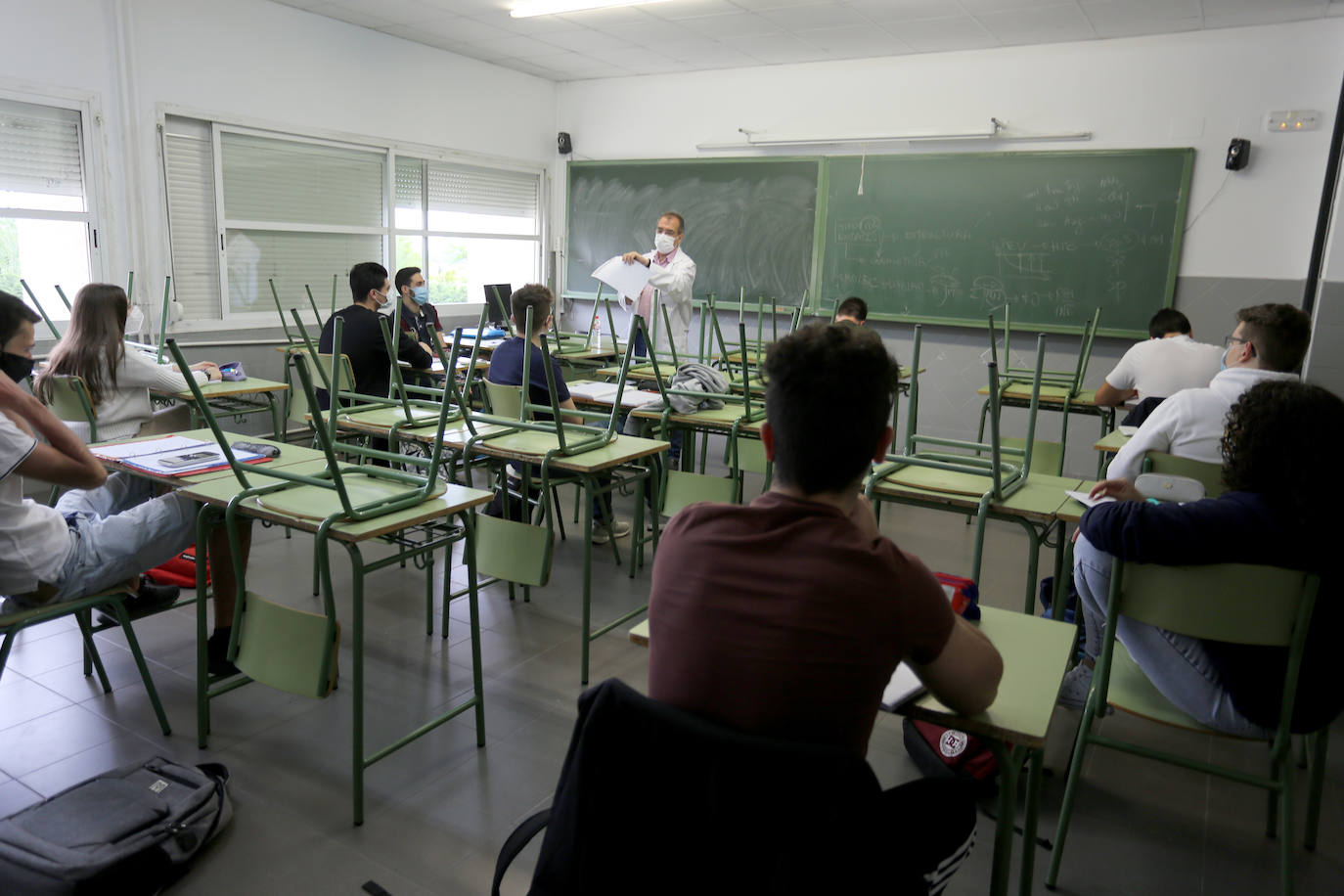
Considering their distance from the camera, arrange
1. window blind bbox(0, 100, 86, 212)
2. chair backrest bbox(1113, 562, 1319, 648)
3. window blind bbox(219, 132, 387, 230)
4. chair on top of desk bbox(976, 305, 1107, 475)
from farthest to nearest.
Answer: window blind bbox(219, 132, 387, 230)
window blind bbox(0, 100, 86, 212)
chair on top of desk bbox(976, 305, 1107, 475)
chair backrest bbox(1113, 562, 1319, 648)

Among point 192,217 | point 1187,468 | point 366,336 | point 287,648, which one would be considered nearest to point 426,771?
point 287,648

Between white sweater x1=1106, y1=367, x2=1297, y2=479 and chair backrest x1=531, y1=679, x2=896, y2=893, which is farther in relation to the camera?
white sweater x1=1106, y1=367, x2=1297, y2=479

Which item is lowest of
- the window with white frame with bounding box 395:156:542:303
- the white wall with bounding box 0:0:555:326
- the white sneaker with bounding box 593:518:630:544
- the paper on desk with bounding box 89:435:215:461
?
the white sneaker with bounding box 593:518:630:544

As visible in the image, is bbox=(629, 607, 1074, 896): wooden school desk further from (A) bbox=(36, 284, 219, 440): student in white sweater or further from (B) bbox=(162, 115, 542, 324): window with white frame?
(B) bbox=(162, 115, 542, 324): window with white frame

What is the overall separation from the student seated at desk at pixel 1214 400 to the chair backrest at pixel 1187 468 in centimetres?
4

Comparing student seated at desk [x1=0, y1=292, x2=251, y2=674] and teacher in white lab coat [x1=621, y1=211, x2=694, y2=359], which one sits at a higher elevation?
teacher in white lab coat [x1=621, y1=211, x2=694, y2=359]

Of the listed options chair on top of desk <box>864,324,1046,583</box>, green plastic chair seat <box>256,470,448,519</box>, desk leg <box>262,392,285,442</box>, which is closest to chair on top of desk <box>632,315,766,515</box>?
chair on top of desk <box>864,324,1046,583</box>

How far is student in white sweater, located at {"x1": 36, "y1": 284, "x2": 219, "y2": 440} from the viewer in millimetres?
3014

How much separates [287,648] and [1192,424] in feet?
7.90

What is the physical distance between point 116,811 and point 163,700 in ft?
2.38

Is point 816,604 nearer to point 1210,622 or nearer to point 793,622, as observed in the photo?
point 793,622

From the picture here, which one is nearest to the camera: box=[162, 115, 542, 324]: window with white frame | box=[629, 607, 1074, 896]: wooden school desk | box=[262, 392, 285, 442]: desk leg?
box=[629, 607, 1074, 896]: wooden school desk

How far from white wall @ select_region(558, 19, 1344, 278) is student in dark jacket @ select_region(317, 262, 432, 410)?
3601 mm

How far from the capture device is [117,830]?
67.2 inches
